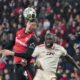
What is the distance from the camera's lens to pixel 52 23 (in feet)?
71.2

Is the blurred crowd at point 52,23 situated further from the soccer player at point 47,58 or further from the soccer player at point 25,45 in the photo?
the soccer player at point 47,58

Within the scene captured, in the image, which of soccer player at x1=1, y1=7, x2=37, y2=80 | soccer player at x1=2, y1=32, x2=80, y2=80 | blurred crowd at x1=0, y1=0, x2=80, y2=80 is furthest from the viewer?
blurred crowd at x1=0, y1=0, x2=80, y2=80

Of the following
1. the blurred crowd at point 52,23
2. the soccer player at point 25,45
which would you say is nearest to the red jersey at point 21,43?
the soccer player at point 25,45

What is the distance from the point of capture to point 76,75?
55.2 ft

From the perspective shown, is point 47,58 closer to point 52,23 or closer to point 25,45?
point 25,45

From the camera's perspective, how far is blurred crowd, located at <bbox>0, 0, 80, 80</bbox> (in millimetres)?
17906

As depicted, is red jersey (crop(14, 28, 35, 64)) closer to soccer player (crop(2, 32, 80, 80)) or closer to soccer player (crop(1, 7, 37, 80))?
soccer player (crop(1, 7, 37, 80))

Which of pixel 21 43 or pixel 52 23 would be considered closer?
pixel 21 43

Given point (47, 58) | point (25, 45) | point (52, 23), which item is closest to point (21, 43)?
point (25, 45)

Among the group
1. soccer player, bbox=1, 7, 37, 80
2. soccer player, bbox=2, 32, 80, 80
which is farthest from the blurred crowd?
soccer player, bbox=2, 32, 80, 80

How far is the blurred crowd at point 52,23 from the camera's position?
1791 centimetres

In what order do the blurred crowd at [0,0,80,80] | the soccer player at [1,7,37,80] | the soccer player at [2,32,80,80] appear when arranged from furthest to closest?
the blurred crowd at [0,0,80,80] → the soccer player at [1,7,37,80] → the soccer player at [2,32,80,80]

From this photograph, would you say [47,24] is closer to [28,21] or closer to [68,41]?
[68,41]

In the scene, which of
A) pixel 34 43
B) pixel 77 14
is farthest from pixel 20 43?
pixel 77 14
